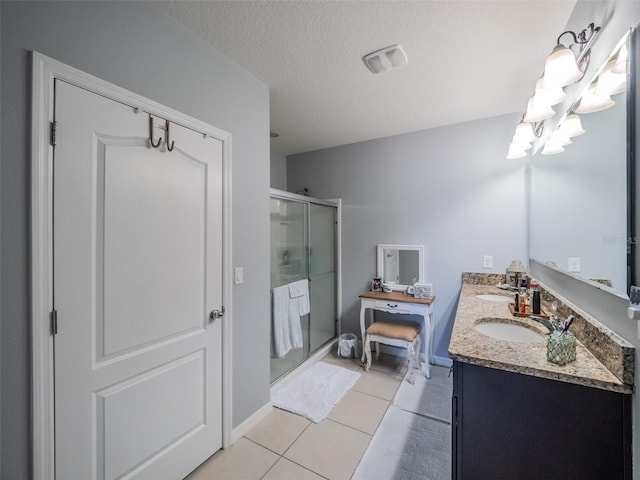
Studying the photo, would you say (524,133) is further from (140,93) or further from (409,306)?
(140,93)

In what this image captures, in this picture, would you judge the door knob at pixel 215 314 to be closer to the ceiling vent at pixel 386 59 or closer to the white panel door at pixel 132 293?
the white panel door at pixel 132 293

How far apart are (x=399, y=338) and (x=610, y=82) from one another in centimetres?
217

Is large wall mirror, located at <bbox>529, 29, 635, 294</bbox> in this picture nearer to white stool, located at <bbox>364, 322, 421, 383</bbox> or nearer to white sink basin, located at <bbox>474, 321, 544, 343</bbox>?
white sink basin, located at <bbox>474, 321, 544, 343</bbox>

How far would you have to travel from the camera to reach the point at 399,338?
2.52 metres

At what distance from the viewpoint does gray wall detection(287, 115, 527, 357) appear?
260 cm

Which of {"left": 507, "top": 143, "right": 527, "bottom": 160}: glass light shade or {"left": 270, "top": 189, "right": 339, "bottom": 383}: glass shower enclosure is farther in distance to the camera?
{"left": 270, "top": 189, "right": 339, "bottom": 383}: glass shower enclosure

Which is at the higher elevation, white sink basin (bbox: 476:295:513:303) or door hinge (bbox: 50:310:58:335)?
door hinge (bbox: 50:310:58:335)

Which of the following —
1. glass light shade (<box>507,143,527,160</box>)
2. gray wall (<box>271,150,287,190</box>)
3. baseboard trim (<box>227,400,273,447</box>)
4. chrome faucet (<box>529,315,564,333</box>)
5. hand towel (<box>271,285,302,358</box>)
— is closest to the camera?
chrome faucet (<box>529,315,564,333</box>)

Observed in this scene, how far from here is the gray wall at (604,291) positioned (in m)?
0.86

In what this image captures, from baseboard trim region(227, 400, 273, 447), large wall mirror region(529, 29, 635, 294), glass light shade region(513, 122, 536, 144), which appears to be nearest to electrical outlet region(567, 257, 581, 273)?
large wall mirror region(529, 29, 635, 294)

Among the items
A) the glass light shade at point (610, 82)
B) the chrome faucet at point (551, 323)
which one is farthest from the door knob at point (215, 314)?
the glass light shade at point (610, 82)

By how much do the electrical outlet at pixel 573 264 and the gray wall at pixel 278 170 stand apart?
306 centimetres

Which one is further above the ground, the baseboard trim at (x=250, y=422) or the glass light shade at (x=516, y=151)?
the glass light shade at (x=516, y=151)

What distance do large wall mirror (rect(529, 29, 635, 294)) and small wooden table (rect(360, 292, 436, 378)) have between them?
1093 mm
